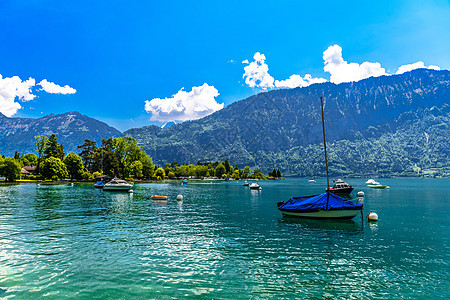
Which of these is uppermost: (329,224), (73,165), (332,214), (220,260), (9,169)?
(73,165)

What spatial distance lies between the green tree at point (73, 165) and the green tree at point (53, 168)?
412cm

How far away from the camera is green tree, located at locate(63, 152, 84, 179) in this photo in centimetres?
14525

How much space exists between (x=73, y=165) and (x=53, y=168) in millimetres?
10739

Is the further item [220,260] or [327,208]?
[327,208]

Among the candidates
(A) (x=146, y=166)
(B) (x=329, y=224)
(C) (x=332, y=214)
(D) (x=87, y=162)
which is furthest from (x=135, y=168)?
(B) (x=329, y=224)

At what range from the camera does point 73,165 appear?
14662 centimetres

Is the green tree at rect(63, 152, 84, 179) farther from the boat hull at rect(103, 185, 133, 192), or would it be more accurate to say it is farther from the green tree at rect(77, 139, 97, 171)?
the boat hull at rect(103, 185, 133, 192)

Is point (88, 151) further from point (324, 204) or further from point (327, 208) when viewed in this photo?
point (327, 208)

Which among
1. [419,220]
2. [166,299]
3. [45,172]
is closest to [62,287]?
[166,299]

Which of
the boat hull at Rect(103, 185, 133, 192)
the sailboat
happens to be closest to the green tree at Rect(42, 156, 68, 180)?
the boat hull at Rect(103, 185, 133, 192)

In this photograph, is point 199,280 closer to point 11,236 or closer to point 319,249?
point 319,249

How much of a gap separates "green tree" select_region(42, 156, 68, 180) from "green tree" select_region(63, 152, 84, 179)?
162 inches

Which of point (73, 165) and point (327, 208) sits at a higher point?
point (73, 165)

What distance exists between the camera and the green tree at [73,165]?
145 meters
